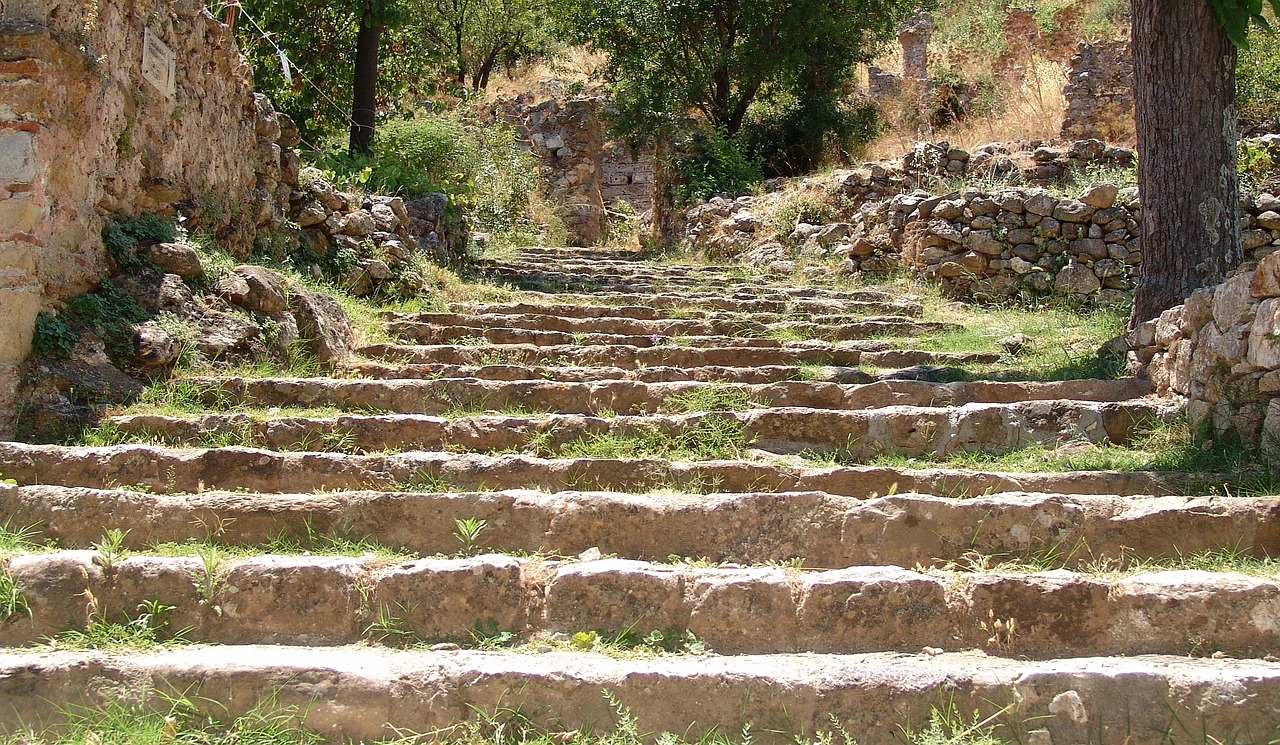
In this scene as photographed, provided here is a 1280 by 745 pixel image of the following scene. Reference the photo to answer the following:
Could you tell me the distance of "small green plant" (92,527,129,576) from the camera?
3.28 m

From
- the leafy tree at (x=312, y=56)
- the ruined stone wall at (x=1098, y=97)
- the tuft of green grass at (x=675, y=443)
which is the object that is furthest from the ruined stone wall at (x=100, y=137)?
the ruined stone wall at (x=1098, y=97)

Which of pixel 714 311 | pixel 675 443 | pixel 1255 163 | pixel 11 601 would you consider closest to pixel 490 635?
pixel 11 601

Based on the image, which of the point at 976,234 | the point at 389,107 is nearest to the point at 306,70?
the point at 389,107

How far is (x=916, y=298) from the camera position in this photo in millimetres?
9195

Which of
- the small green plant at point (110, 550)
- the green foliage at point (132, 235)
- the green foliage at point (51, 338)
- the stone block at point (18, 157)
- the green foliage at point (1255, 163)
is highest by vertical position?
the green foliage at point (1255, 163)

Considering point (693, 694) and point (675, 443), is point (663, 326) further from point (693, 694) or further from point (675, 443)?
point (693, 694)

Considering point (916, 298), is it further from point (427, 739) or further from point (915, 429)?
point (427, 739)

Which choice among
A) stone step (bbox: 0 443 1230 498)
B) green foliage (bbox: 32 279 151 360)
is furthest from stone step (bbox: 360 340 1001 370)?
stone step (bbox: 0 443 1230 498)

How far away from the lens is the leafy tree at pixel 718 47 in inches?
610

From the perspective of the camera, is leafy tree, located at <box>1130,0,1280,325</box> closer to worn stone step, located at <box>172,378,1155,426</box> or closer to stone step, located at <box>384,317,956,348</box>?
worn stone step, located at <box>172,378,1155,426</box>

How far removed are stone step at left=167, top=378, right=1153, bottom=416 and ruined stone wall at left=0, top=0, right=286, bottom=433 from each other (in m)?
0.89

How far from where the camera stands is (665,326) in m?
7.64

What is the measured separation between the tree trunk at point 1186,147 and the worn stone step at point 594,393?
47.3 inches

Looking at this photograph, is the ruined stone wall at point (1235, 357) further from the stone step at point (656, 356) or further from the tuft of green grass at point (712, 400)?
the tuft of green grass at point (712, 400)
